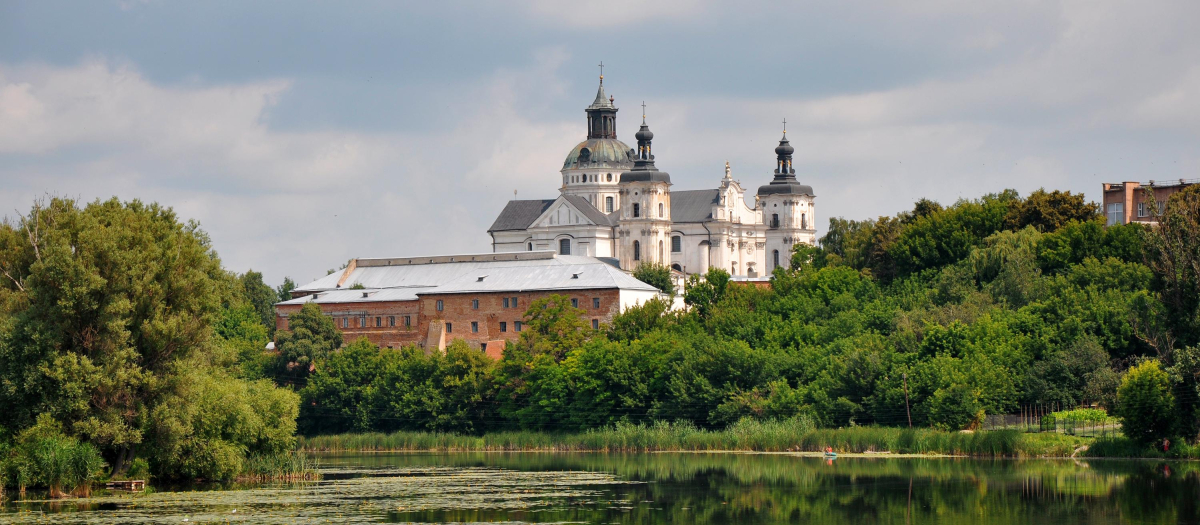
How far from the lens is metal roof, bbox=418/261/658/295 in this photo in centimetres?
6975

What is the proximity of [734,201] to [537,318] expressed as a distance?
155 ft

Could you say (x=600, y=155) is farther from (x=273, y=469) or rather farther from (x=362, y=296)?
(x=273, y=469)

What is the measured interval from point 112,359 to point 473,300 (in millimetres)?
37405

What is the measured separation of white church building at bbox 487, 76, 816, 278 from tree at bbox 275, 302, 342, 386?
34.0 m

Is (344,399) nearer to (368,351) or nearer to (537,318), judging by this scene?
(368,351)

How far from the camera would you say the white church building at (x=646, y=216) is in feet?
341

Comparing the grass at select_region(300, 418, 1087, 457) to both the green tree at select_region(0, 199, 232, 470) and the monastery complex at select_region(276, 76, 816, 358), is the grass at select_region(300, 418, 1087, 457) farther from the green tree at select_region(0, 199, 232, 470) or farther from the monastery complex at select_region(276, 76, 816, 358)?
the green tree at select_region(0, 199, 232, 470)

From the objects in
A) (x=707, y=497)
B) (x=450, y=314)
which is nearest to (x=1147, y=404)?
(x=707, y=497)

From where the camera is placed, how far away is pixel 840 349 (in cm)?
5259

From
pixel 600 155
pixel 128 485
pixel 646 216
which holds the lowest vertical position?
pixel 128 485

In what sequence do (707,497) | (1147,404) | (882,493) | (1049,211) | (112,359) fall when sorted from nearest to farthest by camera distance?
1. (882,493)
2. (707,497)
3. (112,359)
4. (1147,404)
5. (1049,211)

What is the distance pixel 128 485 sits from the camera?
33781 mm

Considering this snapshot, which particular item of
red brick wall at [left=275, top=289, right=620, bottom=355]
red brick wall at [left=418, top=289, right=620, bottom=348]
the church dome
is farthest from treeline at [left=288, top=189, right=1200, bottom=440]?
the church dome

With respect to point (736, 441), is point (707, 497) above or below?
below
